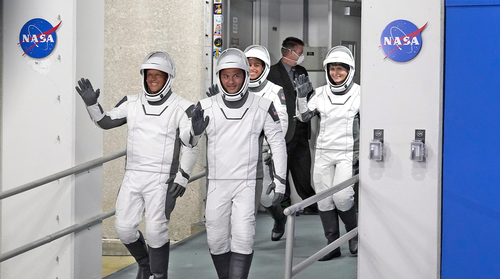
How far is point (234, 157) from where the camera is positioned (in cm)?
346

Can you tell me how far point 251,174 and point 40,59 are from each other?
1.74 meters

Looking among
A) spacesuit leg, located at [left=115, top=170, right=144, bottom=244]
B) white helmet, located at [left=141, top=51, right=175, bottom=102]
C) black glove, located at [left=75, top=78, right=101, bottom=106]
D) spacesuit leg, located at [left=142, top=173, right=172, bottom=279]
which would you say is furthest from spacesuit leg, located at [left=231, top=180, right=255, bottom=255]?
black glove, located at [left=75, top=78, right=101, bottom=106]

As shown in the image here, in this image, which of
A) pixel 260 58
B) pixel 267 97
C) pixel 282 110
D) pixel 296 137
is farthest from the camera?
pixel 296 137

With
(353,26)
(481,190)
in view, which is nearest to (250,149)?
(481,190)

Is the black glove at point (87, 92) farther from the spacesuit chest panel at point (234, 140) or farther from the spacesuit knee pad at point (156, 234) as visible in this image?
the spacesuit knee pad at point (156, 234)

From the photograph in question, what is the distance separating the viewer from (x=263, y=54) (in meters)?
4.86

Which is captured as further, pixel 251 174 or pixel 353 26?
pixel 353 26

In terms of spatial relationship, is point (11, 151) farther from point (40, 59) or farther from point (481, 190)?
point (481, 190)

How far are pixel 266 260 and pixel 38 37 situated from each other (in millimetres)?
2362

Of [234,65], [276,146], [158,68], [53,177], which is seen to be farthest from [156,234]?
[234,65]

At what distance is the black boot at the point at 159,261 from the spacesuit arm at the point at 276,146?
0.84m

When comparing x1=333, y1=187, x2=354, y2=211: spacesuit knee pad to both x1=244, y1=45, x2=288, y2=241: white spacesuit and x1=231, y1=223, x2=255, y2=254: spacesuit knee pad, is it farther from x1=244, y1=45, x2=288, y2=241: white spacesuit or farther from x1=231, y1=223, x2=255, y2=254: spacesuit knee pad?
x1=231, y1=223, x2=255, y2=254: spacesuit knee pad

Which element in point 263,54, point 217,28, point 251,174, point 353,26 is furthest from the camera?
point 353,26

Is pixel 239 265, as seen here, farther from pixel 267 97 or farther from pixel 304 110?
pixel 267 97
